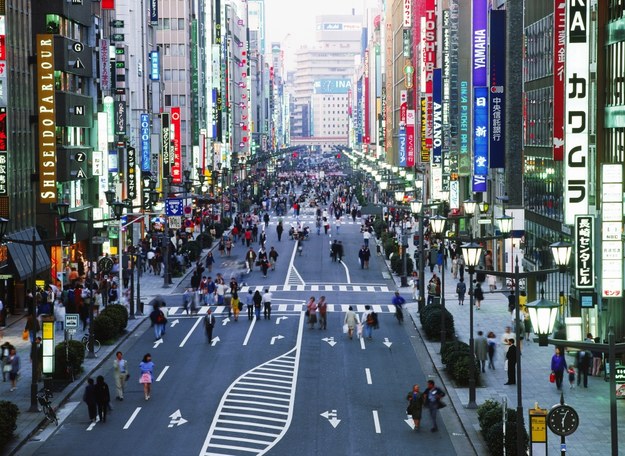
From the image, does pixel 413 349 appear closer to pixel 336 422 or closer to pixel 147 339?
pixel 147 339

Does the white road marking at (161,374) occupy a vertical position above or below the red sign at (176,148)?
below

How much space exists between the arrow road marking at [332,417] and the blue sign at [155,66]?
2909 inches

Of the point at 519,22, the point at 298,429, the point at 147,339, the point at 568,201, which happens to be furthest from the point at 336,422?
the point at 519,22

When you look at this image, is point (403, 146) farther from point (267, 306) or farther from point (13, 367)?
point (13, 367)

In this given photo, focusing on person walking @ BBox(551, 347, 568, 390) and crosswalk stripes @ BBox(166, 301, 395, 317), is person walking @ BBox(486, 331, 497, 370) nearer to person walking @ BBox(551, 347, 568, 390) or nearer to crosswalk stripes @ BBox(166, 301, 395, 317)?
person walking @ BBox(551, 347, 568, 390)

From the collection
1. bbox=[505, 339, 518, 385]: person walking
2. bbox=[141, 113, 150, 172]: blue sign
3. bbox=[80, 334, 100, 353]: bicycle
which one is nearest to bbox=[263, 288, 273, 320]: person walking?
bbox=[80, 334, 100, 353]: bicycle

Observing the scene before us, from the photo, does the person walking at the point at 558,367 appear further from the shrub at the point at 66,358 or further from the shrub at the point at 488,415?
the shrub at the point at 66,358

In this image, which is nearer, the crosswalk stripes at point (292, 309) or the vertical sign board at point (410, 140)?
the crosswalk stripes at point (292, 309)

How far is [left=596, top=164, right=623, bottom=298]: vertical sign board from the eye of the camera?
34.1 metres

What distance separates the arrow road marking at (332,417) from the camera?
33781mm

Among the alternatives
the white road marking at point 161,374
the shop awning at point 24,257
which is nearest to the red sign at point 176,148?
the shop awning at point 24,257

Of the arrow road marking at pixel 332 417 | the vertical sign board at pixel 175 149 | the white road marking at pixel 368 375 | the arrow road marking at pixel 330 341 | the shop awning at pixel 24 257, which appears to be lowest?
the arrow road marking at pixel 330 341

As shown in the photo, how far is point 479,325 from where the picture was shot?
5241 cm

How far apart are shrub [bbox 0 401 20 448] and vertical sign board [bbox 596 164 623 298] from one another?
1571 cm
